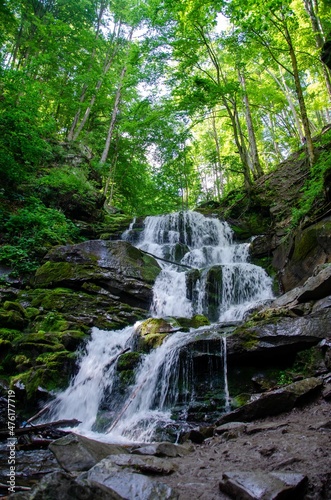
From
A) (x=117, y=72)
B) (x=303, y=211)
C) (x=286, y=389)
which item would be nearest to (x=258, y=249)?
(x=303, y=211)

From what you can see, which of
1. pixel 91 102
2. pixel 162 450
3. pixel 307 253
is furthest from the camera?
pixel 91 102

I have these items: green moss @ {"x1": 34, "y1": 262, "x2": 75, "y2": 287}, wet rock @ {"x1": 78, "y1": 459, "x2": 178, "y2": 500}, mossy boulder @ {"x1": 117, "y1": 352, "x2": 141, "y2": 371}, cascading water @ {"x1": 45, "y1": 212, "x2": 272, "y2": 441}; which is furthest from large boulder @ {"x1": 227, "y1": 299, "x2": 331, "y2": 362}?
green moss @ {"x1": 34, "y1": 262, "x2": 75, "y2": 287}

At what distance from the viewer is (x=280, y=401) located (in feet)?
13.7

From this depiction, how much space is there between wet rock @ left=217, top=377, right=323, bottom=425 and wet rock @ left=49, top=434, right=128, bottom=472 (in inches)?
81.5

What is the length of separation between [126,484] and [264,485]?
1057mm

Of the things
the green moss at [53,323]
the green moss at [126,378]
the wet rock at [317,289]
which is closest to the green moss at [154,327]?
the green moss at [126,378]

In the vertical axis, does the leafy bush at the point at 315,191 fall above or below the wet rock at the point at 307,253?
above

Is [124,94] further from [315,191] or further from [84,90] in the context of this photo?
→ [315,191]

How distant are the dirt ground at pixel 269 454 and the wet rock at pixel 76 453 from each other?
2.63ft

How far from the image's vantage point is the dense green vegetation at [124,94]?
37.7 ft

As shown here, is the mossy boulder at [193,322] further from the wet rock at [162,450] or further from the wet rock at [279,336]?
the wet rock at [162,450]

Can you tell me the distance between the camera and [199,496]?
2.25m

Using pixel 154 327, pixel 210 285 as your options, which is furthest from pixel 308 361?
pixel 210 285

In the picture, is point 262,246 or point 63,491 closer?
point 63,491
